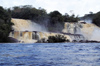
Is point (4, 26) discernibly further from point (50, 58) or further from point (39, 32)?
point (50, 58)

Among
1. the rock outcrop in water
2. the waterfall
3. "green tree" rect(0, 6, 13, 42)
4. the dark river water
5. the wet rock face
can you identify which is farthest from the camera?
the waterfall

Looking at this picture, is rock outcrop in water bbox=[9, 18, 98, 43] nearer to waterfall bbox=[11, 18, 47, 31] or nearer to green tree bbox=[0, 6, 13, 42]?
waterfall bbox=[11, 18, 47, 31]

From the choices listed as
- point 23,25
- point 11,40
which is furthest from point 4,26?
point 23,25

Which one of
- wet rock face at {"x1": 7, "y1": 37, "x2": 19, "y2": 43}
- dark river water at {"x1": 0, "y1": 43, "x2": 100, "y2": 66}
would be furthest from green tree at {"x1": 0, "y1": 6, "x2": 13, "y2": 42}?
dark river water at {"x1": 0, "y1": 43, "x2": 100, "y2": 66}

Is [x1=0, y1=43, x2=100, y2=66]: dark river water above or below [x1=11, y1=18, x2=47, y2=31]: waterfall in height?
below

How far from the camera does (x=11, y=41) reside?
75.4m

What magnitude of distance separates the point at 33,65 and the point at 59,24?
253 ft

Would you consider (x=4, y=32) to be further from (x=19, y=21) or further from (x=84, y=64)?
(x=84, y=64)

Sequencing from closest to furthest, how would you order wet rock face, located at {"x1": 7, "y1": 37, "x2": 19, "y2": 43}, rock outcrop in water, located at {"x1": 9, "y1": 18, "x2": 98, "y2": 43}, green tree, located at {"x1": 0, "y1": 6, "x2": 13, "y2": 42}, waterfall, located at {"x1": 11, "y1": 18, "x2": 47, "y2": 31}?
green tree, located at {"x1": 0, "y1": 6, "x2": 13, "y2": 42} → wet rock face, located at {"x1": 7, "y1": 37, "x2": 19, "y2": 43} → rock outcrop in water, located at {"x1": 9, "y1": 18, "x2": 98, "y2": 43} → waterfall, located at {"x1": 11, "y1": 18, "x2": 47, "y2": 31}

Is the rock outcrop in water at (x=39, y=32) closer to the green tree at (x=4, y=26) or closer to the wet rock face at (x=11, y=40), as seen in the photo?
the wet rock face at (x=11, y=40)

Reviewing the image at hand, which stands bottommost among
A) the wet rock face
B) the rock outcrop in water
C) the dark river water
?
the dark river water


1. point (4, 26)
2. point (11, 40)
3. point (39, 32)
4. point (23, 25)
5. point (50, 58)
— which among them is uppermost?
point (23, 25)

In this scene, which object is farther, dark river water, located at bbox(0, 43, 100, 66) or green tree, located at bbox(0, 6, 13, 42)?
green tree, located at bbox(0, 6, 13, 42)

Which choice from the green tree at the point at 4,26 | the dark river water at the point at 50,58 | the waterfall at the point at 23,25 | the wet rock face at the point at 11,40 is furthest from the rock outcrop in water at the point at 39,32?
the dark river water at the point at 50,58
